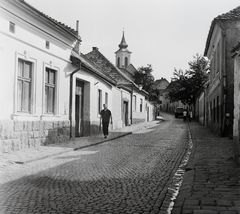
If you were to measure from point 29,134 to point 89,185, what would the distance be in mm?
5838

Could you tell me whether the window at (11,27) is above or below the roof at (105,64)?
below

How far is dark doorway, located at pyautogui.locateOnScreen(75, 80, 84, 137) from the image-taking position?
17266mm

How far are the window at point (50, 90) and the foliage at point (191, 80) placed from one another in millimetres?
32967

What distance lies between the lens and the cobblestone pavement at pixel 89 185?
4.61 meters

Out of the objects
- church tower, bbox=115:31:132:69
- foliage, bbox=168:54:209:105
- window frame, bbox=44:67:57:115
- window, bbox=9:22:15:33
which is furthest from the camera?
church tower, bbox=115:31:132:69

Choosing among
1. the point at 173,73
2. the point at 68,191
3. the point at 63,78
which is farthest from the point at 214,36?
the point at 173,73

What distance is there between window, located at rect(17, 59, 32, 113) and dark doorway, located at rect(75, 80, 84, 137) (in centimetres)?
558

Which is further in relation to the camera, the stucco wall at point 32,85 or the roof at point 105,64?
the roof at point 105,64

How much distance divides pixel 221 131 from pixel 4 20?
11870 mm

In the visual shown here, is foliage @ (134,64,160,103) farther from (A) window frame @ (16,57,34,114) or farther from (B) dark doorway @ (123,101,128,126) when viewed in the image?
(A) window frame @ (16,57,34,114)

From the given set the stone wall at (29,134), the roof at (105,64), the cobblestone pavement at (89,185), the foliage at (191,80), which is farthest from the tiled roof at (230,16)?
the foliage at (191,80)

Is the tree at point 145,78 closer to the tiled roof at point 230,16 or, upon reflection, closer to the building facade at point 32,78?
the tiled roof at point 230,16

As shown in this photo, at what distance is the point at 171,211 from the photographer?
14.3ft

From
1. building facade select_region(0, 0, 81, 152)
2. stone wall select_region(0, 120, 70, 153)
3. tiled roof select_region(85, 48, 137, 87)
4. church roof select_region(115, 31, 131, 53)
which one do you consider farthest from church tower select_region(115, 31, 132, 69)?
stone wall select_region(0, 120, 70, 153)
